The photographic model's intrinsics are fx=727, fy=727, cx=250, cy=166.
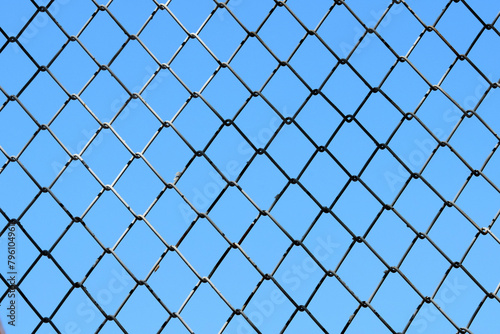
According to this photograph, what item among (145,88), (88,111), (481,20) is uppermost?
(481,20)

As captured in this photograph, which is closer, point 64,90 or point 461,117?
point 64,90

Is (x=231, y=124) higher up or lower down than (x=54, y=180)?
higher up

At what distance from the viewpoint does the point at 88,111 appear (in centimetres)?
276

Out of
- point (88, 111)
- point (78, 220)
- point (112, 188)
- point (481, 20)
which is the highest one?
point (481, 20)

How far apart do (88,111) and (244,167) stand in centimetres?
63

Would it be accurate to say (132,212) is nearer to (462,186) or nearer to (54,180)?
(54,180)

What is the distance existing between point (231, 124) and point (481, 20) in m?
1.14

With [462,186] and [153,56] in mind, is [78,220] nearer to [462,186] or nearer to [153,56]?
[153,56]

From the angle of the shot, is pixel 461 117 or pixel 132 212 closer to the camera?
pixel 132 212

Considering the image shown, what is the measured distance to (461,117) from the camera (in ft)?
9.65

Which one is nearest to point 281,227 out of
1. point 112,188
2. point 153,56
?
point 112,188

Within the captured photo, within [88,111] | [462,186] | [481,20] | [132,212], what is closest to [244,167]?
[132,212]

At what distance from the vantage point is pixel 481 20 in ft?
9.78

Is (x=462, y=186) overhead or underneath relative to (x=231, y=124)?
overhead
